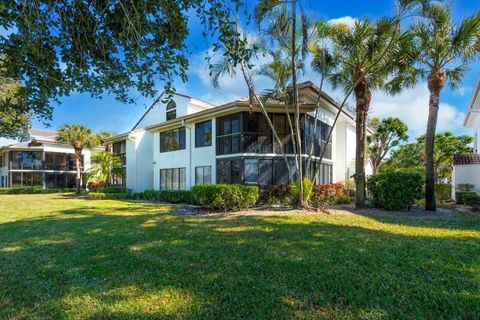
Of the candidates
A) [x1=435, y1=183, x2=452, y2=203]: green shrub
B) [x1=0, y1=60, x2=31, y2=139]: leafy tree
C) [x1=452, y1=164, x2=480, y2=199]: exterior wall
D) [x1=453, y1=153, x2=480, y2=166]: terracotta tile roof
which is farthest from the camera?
[x1=435, y1=183, x2=452, y2=203]: green shrub

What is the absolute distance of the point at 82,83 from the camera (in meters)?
4.55

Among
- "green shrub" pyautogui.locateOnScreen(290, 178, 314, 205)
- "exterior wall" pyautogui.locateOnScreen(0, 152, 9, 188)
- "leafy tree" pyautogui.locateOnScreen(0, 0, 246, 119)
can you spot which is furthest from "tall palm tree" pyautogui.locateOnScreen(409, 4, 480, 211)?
"exterior wall" pyautogui.locateOnScreen(0, 152, 9, 188)

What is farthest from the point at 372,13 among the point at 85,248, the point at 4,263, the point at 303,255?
the point at 4,263

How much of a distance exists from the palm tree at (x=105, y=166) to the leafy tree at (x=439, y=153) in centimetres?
2489

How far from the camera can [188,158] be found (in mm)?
20016

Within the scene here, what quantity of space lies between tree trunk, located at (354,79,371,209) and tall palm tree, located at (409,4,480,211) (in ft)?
7.93

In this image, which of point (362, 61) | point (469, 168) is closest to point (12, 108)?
point (362, 61)

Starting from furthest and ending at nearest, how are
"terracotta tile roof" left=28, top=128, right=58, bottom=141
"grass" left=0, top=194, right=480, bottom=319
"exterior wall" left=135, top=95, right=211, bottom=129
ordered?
"terracotta tile roof" left=28, top=128, right=58, bottom=141 → "exterior wall" left=135, top=95, right=211, bottom=129 → "grass" left=0, top=194, right=480, bottom=319

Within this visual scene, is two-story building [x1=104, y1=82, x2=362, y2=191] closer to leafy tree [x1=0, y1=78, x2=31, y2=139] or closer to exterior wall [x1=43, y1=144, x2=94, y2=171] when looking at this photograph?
leafy tree [x1=0, y1=78, x2=31, y2=139]

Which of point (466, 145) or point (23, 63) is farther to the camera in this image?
point (466, 145)

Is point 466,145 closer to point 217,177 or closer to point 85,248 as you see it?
point 217,177

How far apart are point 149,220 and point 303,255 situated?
265 inches

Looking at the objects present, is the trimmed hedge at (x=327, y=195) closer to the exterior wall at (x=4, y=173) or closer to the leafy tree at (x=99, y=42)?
the leafy tree at (x=99, y=42)

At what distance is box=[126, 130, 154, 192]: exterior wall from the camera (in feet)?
80.4
